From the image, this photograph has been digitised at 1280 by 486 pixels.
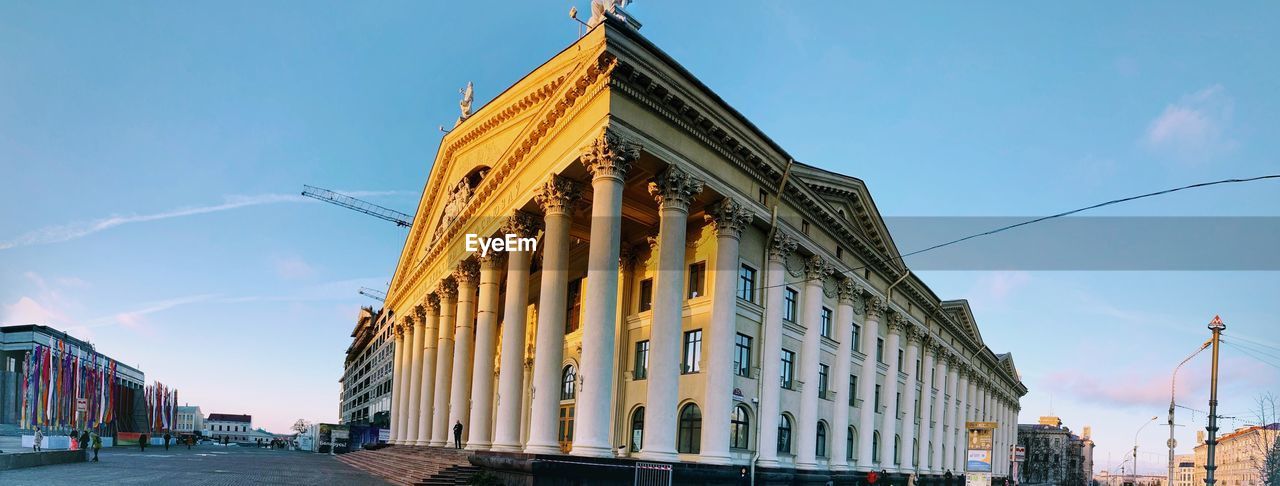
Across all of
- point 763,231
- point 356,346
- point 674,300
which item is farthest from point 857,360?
point 356,346

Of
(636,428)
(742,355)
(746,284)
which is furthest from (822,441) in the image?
(746,284)

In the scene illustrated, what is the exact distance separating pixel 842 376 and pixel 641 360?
942cm

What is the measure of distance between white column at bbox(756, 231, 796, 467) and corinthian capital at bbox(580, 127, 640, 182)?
27.0 ft

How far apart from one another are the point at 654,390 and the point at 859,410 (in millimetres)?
17152

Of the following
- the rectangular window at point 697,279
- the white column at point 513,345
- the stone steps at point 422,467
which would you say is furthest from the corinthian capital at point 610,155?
the stone steps at point 422,467

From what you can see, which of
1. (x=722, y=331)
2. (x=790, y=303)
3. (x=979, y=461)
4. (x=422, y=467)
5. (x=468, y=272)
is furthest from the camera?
(x=468, y=272)

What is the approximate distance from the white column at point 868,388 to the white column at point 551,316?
1790 cm

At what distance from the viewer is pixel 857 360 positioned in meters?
36.8

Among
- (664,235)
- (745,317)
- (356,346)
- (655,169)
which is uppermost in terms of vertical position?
(655,169)

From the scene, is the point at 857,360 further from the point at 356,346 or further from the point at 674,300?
the point at 356,346

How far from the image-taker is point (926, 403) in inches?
1855

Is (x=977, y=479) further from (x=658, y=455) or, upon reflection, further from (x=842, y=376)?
(x=658, y=455)

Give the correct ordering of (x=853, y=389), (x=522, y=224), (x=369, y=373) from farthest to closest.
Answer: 1. (x=369, y=373)
2. (x=853, y=389)
3. (x=522, y=224)

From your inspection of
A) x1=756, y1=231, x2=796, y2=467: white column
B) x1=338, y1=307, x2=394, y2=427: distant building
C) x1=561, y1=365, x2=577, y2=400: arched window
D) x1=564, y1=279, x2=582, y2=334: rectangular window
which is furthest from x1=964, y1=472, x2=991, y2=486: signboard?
x1=338, y1=307, x2=394, y2=427: distant building
